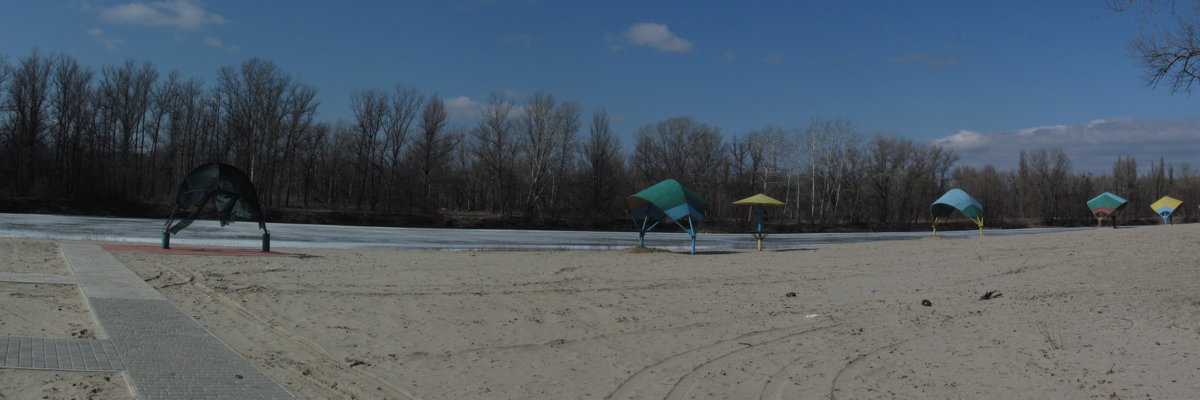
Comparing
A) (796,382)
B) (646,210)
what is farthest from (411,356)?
(646,210)

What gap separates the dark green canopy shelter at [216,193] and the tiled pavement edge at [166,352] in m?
8.32

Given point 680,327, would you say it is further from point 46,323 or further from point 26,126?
point 26,126

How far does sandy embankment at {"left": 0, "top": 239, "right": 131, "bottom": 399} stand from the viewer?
5.03 meters

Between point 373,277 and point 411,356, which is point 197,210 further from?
point 411,356

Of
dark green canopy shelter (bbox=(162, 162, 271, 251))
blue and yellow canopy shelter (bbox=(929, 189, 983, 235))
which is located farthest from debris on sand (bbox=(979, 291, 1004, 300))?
blue and yellow canopy shelter (bbox=(929, 189, 983, 235))

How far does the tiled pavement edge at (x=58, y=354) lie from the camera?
18.5 feet

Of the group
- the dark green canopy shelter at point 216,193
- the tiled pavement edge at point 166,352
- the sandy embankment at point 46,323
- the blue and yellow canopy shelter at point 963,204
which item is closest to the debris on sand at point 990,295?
the tiled pavement edge at point 166,352

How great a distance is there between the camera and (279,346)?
7.27 meters

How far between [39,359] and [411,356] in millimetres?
2948

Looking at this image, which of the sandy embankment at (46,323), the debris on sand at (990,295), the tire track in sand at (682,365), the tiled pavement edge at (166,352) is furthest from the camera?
the debris on sand at (990,295)

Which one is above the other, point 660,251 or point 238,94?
point 238,94

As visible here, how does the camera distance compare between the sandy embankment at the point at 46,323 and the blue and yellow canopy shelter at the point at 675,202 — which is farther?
the blue and yellow canopy shelter at the point at 675,202

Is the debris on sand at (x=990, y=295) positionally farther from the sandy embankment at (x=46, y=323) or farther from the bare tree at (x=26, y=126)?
the bare tree at (x=26, y=126)

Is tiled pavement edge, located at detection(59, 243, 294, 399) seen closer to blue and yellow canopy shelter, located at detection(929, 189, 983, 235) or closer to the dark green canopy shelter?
the dark green canopy shelter
